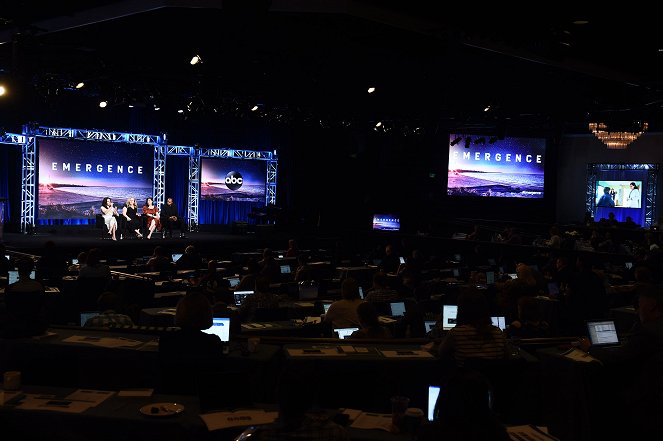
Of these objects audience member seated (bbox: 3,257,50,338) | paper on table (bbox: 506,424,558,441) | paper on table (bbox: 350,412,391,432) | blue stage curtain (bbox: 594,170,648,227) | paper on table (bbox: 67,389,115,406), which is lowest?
paper on table (bbox: 350,412,391,432)

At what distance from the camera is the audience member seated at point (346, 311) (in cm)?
670

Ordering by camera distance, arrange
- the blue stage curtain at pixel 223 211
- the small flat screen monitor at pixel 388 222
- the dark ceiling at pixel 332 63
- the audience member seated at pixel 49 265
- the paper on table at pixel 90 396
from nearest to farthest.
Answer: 1. the paper on table at pixel 90 396
2. the audience member seated at pixel 49 265
3. the dark ceiling at pixel 332 63
4. the small flat screen monitor at pixel 388 222
5. the blue stage curtain at pixel 223 211

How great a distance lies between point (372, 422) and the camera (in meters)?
3.89

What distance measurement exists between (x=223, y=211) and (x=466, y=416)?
22.8 metres

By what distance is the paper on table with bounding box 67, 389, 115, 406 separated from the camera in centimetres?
412

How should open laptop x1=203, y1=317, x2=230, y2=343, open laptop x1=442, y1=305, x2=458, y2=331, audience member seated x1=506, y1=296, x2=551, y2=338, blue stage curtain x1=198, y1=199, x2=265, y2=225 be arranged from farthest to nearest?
blue stage curtain x1=198, y1=199, x2=265, y2=225, open laptop x1=442, y1=305, x2=458, y2=331, audience member seated x1=506, y1=296, x2=551, y2=338, open laptop x1=203, y1=317, x2=230, y2=343

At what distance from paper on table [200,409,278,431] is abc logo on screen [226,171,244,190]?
20717mm

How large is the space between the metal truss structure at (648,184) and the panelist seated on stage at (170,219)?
47.9ft

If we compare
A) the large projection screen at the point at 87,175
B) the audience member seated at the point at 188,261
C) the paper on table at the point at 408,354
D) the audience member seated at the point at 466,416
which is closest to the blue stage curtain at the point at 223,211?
the large projection screen at the point at 87,175

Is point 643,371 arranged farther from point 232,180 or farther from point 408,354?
point 232,180

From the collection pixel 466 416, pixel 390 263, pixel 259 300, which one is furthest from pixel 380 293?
pixel 466 416

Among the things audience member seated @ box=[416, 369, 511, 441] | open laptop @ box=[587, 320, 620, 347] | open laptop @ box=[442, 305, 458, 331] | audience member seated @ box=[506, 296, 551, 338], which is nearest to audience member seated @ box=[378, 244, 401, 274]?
open laptop @ box=[442, 305, 458, 331]

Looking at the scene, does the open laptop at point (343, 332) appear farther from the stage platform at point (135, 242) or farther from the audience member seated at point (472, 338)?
the stage platform at point (135, 242)

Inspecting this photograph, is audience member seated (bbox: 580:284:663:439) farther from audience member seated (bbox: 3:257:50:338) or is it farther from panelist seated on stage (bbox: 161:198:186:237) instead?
panelist seated on stage (bbox: 161:198:186:237)
